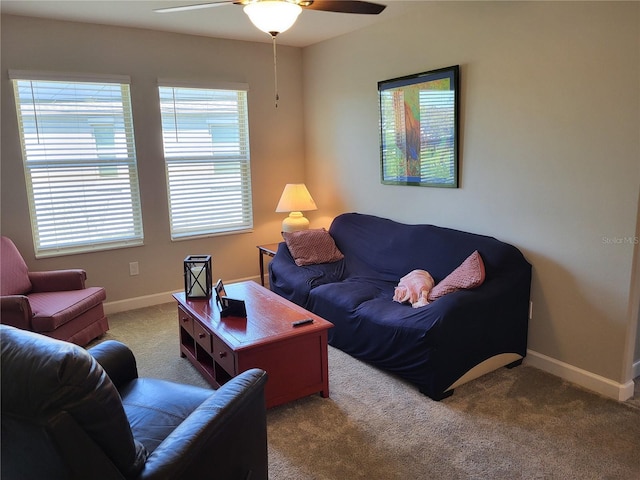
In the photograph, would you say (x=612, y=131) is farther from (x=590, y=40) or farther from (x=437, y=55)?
(x=437, y=55)

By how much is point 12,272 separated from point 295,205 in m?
2.35

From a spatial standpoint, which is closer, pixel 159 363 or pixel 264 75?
pixel 159 363

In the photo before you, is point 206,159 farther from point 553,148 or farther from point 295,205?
point 553,148

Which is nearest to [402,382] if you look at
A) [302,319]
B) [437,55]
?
[302,319]

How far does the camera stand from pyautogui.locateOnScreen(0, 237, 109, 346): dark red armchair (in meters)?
2.96

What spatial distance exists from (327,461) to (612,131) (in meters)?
2.25

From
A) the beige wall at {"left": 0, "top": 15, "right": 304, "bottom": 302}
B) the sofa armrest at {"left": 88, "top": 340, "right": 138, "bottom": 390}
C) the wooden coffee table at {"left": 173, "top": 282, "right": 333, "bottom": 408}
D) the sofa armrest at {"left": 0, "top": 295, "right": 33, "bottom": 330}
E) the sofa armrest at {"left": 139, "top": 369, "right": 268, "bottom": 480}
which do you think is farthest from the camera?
the beige wall at {"left": 0, "top": 15, "right": 304, "bottom": 302}

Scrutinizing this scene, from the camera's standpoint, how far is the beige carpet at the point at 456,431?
2098 mm

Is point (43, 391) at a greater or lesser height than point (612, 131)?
lesser

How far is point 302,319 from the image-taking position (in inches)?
107

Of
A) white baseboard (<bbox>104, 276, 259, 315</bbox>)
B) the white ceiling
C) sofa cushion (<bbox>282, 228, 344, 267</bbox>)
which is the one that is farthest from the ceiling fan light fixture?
white baseboard (<bbox>104, 276, 259, 315</bbox>)

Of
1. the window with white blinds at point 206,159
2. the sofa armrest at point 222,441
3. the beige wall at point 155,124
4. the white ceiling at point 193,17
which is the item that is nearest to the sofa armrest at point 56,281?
the beige wall at point 155,124

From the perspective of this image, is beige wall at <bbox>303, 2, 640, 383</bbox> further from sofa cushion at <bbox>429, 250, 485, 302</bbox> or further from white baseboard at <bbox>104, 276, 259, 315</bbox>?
white baseboard at <bbox>104, 276, 259, 315</bbox>

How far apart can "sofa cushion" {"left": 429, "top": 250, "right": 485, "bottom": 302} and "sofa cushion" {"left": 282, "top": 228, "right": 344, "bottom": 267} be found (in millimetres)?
1277
